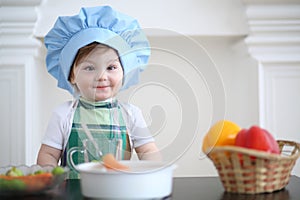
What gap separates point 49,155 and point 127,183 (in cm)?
47

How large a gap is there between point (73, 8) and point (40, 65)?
0.19m

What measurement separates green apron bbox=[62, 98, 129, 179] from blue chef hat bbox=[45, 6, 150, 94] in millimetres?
81

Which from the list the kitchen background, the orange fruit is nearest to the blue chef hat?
the kitchen background

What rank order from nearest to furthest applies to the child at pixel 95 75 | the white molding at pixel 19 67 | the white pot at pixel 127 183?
1. the white pot at pixel 127 183
2. the child at pixel 95 75
3. the white molding at pixel 19 67

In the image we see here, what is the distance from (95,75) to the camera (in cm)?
109

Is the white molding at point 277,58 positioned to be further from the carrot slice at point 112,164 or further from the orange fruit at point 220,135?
the carrot slice at point 112,164

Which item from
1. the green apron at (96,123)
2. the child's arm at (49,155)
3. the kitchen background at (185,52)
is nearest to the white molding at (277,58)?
the kitchen background at (185,52)

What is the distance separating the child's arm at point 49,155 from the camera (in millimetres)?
1165

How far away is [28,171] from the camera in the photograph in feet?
3.15

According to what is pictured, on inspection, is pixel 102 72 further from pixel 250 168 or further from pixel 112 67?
pixel 250 168

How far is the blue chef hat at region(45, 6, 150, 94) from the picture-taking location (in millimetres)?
1108

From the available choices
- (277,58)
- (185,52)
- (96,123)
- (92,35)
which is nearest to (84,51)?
(92,35)

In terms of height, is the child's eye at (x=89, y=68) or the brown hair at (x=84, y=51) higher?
the brown hair at (x=84, y=51)

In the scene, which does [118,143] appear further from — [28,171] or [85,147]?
[28,171]
